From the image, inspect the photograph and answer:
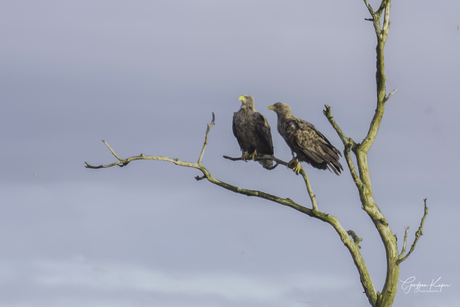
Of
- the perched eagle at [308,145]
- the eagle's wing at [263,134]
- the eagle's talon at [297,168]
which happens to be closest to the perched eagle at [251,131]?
the eagle's wing at [263,134]

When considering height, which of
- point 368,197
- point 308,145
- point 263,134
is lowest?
point 368,197

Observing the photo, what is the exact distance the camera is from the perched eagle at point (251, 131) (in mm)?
16237

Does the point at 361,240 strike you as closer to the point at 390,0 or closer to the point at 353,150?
the point at 353,150

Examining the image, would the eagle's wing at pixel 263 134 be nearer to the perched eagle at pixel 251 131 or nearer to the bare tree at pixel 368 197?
the perched eagle at pixel 251 131

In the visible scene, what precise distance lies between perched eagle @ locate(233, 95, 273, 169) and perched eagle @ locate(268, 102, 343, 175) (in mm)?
1142

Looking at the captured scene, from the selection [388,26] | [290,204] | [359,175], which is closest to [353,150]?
[359,175]

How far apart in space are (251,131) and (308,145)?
229 centimetres

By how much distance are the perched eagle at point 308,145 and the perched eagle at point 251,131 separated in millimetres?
1142

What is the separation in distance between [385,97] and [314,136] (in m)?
1.78

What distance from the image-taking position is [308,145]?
1437cm

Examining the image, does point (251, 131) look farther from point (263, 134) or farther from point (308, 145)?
point (308, 145)

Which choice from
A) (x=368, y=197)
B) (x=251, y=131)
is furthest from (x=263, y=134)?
(x=368, y=197)

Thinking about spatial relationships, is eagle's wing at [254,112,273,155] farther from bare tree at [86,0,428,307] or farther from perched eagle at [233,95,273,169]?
bare tree at [86,0,428,307]

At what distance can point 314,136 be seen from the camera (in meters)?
14.5
